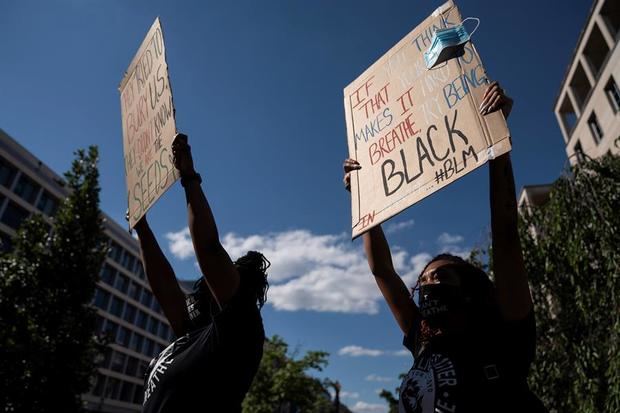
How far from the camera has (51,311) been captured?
10.2 m

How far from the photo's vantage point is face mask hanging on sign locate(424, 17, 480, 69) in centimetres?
192

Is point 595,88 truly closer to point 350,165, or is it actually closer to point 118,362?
point 350,165

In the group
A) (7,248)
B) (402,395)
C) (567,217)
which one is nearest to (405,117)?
(402,395)

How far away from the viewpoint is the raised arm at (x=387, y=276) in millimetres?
2191

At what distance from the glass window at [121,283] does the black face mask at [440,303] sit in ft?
155

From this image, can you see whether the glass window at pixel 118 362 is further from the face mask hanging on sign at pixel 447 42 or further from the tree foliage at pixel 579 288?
the face mask hanging on sign at pixel 447 42

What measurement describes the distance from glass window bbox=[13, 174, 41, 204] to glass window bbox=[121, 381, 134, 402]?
22377 mm

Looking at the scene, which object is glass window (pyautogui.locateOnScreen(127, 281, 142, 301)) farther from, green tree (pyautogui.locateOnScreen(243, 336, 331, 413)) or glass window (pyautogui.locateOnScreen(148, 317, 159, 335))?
green tree (pyautogui.locateOnScreen(243, 336, 331, 413))

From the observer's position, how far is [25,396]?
9.23 metres

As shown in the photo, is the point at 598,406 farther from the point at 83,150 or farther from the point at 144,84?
the point at 83,150

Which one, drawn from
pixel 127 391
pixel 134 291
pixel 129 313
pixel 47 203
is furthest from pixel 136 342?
pixel 47 203

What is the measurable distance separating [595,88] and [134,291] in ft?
152

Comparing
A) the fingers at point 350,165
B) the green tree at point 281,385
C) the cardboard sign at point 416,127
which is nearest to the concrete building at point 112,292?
the green tree at point 281,385

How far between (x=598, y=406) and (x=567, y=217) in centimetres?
235
